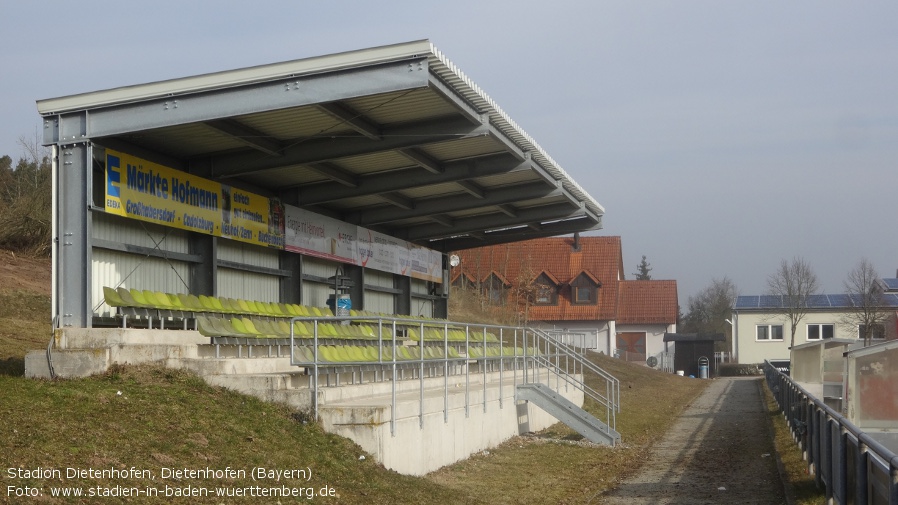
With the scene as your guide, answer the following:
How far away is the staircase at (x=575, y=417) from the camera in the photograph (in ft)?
59.3

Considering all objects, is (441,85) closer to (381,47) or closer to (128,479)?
(381,47)

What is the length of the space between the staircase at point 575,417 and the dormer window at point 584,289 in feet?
140

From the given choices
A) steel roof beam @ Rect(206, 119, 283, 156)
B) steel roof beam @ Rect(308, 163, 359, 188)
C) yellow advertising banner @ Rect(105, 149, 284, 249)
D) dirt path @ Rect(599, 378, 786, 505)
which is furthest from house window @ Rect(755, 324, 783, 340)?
steel roof beam @ Rect(206, 119, 283, 156)

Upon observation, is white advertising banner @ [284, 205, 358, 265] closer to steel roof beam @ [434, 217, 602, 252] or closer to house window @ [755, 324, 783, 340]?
steel roof beam @ [434, 217, 602, 252]

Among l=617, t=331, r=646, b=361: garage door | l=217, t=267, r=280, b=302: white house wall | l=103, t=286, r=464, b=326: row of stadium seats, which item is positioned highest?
l=217, t=267, r=280, b=302: white house wall

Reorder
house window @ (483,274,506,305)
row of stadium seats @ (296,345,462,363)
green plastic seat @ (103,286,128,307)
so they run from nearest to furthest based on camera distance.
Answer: row of stadium seats @ (296,345,462,363) → green plastic seat @ (103,286,128,307) → house window @ (483,274,506,305)

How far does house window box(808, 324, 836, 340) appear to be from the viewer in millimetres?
62344

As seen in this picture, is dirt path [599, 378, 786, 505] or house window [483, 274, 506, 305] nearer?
dirt path [599, 378, 786, 505]

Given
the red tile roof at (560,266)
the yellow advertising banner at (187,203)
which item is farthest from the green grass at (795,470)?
the red tile roof at (560,266)

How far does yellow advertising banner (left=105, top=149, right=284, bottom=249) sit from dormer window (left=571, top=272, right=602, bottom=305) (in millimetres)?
42299

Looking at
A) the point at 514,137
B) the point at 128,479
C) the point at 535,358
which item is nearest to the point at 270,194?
the point at 514,137

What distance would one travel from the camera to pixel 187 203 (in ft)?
56.0

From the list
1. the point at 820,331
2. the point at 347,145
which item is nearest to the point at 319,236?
the point at 347,145

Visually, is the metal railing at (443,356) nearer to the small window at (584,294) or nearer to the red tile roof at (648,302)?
the small window at (584,294)
